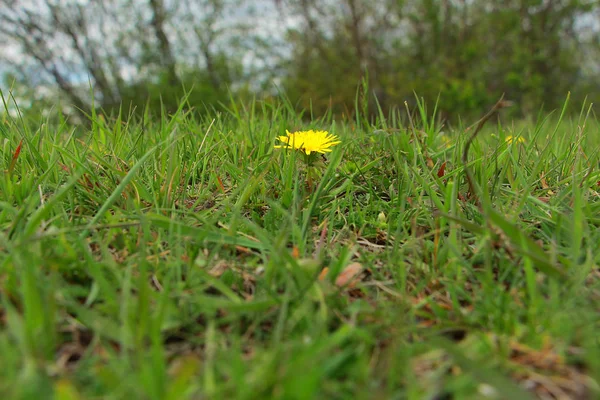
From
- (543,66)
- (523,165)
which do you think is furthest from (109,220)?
(543,66)

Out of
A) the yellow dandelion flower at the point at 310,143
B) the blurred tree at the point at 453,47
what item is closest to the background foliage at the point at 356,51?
the blurred tree at the point at 453,47

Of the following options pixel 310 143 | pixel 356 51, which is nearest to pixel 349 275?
pixel 310 143

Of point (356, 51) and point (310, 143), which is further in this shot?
point (356, 51)

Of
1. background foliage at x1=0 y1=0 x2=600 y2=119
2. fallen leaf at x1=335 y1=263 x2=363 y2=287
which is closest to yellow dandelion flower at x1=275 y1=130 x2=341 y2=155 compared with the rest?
fallen leaf at x1=335 y1=263 x2=363 y2=287

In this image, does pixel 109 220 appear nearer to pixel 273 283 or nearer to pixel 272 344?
pixel 273 283

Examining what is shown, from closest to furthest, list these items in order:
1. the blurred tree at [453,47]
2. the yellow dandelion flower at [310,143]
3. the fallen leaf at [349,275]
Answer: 1. the fallen leaf at [349,275]
2. the yellow dandelion flower at [310,143]
3. the blurred tree at [453,47]

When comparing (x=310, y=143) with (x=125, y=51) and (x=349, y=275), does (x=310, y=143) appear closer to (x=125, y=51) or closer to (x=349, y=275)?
(x=349, y=275)

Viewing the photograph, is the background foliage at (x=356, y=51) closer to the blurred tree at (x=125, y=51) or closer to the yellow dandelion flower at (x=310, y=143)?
A: the blurred tree at (x=125, y=51)
